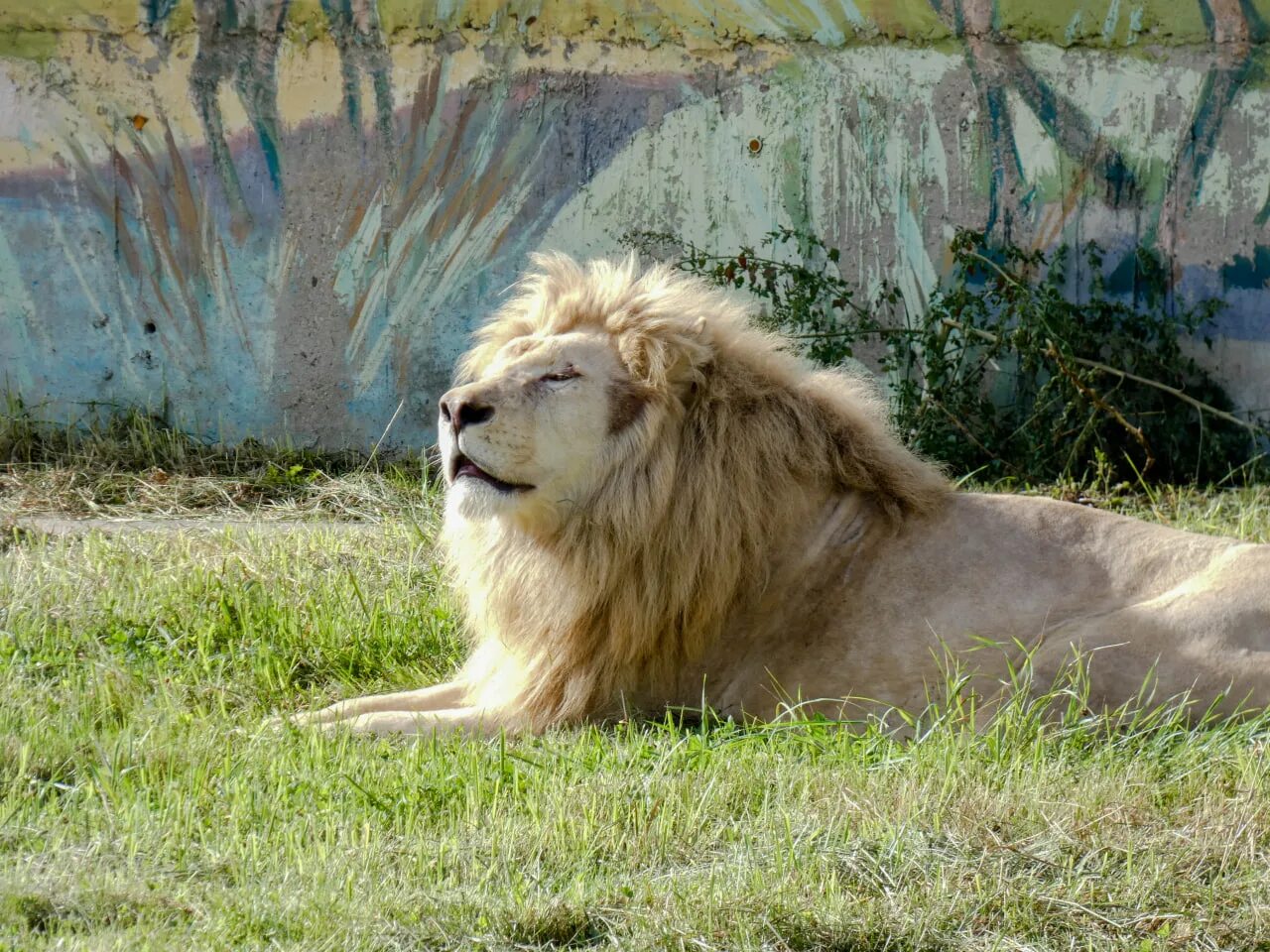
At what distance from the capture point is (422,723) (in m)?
3.58

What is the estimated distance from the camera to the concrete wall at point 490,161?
6629mm

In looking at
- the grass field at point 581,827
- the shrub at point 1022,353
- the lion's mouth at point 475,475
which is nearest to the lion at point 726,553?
the lion's mouth at point 475,475

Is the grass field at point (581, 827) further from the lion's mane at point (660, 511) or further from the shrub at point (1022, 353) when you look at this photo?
the shrub at point (1022, 353)

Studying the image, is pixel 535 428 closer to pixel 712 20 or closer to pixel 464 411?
pixel 464 411

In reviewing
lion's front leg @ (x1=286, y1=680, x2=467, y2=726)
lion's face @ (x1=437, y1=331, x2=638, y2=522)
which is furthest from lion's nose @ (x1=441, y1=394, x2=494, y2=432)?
lion's front leg @ (x1=286, y1=680, x2=467, y2=726)

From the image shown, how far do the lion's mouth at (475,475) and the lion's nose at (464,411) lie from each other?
8 centimetres

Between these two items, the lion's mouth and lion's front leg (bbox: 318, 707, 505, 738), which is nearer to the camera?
the lion's mouth

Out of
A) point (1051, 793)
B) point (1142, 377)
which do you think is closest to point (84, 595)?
point (1051, 793)

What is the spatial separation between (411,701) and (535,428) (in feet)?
2.71

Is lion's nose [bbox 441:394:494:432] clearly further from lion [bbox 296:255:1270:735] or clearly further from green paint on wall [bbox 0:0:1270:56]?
green paint on wall [bbox 0:0:1270:56]

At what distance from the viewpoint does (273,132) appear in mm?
6996

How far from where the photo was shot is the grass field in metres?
2.41

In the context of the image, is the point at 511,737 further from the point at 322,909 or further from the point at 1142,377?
the point at 1142,377

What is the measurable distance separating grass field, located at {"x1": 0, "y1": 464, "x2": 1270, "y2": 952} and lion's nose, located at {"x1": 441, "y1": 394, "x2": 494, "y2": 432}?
2.20 ft
